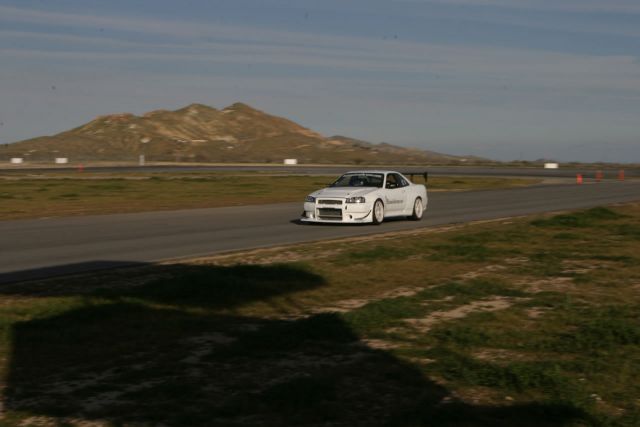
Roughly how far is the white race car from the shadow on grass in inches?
472

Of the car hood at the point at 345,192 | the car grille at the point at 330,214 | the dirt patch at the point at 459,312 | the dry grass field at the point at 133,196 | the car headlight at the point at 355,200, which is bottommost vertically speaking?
the dry grass field at the point at 133,196

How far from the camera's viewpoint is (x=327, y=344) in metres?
8.60

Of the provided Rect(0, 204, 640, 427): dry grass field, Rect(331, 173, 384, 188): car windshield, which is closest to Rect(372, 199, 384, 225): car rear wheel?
Rect(331, 173, 384, 188): car windshield

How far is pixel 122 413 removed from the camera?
20.8 feet

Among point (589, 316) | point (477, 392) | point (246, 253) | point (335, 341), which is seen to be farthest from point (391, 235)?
point (477, 392)

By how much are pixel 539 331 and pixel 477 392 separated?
274 cm

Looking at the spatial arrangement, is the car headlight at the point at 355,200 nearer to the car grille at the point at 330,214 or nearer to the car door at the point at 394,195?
the car grille at the point at 330,214

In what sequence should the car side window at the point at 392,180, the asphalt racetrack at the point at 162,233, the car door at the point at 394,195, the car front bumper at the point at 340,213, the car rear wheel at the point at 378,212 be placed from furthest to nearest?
1. the car side window at the point at 392,180
2. the car door at the point at 394,195
3. the car rear wheel at the point at 378,212
4. the car front bumper at the point at 340,213
5. the asphalt racetrack at the point at 162,233

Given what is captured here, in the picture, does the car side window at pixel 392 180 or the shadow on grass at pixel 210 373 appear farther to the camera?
the car side window at pixel 392 180

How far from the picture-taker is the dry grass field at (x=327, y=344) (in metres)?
6.50

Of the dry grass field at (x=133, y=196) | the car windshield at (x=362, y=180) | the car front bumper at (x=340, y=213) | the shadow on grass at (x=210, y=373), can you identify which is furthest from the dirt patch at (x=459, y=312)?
the dry grass field at (x=133, y=196)

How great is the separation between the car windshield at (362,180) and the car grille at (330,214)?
5.26 feet

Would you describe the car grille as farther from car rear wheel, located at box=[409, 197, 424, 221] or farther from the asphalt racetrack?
car rear wheel, located at box=[409, 197, 424, 221]

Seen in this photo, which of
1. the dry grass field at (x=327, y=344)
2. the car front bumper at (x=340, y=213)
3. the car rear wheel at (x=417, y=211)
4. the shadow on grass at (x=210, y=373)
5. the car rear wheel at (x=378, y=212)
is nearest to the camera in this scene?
the shadow on grass at (x=210, y=373)
